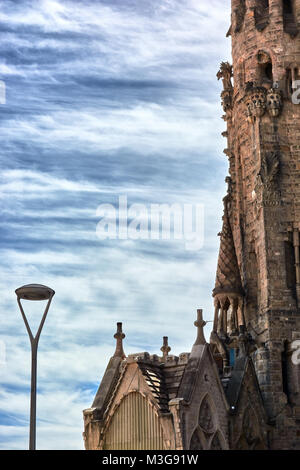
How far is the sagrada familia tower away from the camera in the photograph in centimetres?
3775

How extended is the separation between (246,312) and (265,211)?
511cm

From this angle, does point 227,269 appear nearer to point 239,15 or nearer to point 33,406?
point 239,15

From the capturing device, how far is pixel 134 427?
37438 millimetres

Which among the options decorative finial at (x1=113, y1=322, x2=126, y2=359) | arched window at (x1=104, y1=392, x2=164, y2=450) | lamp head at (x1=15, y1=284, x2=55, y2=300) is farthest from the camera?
decorative finial at (x1=113, y1=322, x2=126, y2=359)

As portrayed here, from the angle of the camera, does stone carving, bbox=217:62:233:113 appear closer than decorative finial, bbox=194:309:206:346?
No

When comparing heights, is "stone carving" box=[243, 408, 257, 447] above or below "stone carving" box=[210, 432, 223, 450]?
above

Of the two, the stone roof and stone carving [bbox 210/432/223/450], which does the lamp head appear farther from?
stone carving [bbox 210/432/223/450]

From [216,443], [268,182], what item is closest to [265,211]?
[268,182]

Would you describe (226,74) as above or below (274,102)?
above

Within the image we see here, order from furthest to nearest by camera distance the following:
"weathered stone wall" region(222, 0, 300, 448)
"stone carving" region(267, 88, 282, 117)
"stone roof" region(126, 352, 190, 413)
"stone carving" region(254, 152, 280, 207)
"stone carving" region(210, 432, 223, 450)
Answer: "stone carving" region(267, 88, 282, 117)
"stone carving" region(254, 152, 280, 207)
"weathered stone wall" region(222, 0, 300, 448)
"stone carving" region(210, 432, 223, 450)
"stone roof" region(126, 352, 190, 413)

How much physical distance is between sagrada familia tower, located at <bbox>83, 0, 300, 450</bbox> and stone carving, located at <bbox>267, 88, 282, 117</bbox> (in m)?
0.05

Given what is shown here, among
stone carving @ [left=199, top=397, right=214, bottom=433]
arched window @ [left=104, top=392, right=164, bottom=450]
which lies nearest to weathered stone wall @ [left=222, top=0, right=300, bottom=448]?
stone carving @ [left=199, top=397, right=214, bottom=433]

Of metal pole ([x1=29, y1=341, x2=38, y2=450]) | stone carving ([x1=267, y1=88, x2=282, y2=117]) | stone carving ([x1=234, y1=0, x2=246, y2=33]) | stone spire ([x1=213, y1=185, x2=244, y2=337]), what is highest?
stone carving ([x1=234, y1=0, x2=246, y2=33])
